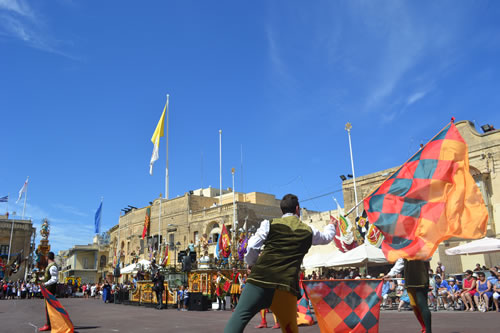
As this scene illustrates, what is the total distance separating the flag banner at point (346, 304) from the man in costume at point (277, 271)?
1677 mm

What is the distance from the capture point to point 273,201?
157ft

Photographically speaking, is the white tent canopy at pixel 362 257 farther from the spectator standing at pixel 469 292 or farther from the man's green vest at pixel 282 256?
the man's green vest at pixel 282 256

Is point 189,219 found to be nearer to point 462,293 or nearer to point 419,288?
point 462,293

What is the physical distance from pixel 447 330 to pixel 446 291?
8060 mm

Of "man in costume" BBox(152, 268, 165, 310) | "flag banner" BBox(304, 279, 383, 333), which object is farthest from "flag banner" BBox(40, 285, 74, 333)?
"man in costume" BBox(152, 268, 165, 310)

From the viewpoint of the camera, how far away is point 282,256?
155 inches

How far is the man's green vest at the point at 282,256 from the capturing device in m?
3.82

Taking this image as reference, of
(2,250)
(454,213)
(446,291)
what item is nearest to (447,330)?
(454,213)

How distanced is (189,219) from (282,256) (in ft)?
127

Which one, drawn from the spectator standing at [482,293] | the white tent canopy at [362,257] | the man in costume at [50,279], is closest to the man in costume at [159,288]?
the white tent canopy at [362,257]

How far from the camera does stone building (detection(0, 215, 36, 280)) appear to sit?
5456 centimetres

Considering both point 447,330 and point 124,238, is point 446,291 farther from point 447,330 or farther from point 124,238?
point 124,238

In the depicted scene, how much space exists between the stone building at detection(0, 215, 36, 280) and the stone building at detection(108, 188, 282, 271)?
1222 centimetres

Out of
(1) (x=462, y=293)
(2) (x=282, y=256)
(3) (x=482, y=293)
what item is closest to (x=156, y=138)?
(1) (x=462, y=293)
